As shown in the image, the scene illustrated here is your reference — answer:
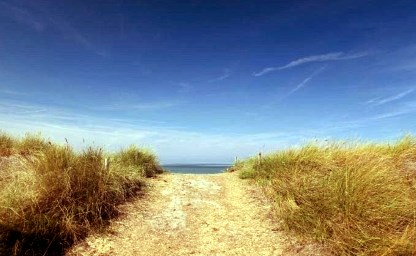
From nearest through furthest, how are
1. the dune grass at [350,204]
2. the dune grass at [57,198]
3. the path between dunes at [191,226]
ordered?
the dune grass at [350,204] < the dune grass at [57,198] < the path between dunes at [191,226]

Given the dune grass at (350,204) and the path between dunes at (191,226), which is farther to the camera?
the path between dunes at (191,226)

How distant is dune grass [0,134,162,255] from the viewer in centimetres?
755

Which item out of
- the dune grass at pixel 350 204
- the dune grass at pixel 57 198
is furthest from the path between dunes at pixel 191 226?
the dune grass at pixel 350 204

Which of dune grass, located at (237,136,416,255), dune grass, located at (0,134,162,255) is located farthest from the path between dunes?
dune grass, located at (237,136,416,255)

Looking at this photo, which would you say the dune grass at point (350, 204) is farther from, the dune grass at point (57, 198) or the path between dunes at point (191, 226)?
the dune grass at point (57, 198)

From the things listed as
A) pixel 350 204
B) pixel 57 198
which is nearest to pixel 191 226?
pixel 57 198

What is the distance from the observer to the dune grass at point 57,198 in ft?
24.8

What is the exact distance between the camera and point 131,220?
380 inches

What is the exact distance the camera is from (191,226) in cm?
957

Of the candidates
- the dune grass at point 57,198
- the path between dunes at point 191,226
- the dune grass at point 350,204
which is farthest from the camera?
the path between dunes at point 191,226

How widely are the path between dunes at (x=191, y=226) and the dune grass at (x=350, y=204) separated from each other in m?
0.68

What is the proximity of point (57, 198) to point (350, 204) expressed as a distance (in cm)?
658

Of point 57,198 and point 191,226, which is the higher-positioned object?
point 57,198

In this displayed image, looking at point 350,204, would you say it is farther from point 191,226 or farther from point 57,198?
point 57,198
